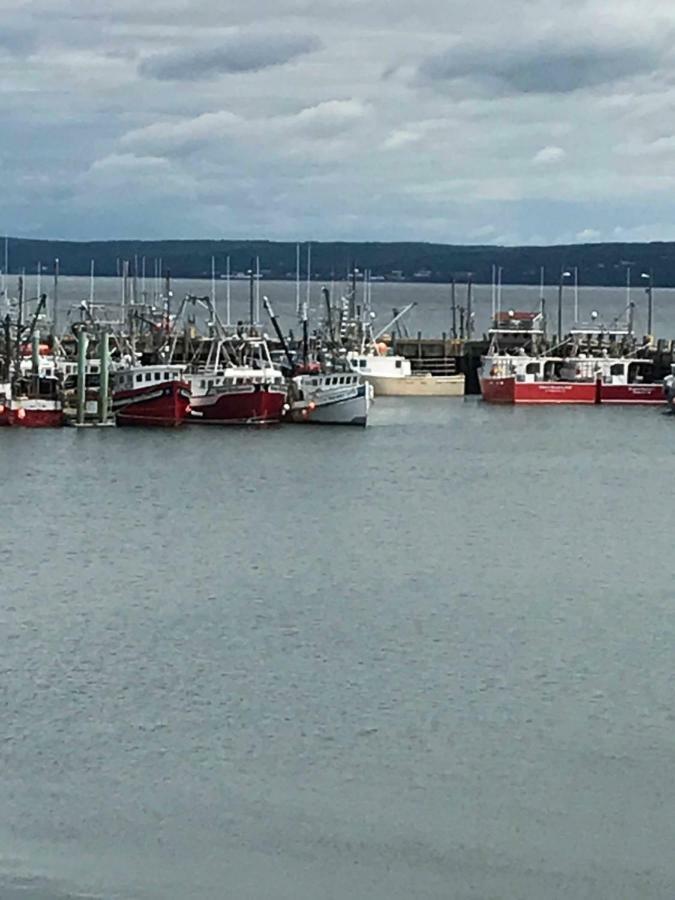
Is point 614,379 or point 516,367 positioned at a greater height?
point 516,367

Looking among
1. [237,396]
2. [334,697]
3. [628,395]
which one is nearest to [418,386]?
[628,395]

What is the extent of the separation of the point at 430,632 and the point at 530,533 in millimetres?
12875

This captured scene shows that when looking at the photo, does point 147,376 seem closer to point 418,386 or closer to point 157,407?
point 157,407

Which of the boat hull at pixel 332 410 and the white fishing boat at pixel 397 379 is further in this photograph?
the white fishing boat at pixel 397 379

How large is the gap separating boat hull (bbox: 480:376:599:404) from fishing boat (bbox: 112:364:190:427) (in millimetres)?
18506

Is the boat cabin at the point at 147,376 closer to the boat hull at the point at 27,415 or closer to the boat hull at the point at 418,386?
the boat hull at the point at 27,415

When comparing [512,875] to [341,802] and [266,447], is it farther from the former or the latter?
[266,447]

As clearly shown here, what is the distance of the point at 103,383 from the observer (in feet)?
214

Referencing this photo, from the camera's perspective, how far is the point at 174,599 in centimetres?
3356

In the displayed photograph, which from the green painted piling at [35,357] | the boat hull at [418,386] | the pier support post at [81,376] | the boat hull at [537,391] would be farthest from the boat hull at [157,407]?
the boat hull at [537,391]

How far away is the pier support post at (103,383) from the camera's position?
65062mm

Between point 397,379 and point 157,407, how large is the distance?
2132 cm

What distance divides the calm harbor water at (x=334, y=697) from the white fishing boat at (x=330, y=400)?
61.1ft

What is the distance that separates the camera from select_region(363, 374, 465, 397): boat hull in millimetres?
85562
